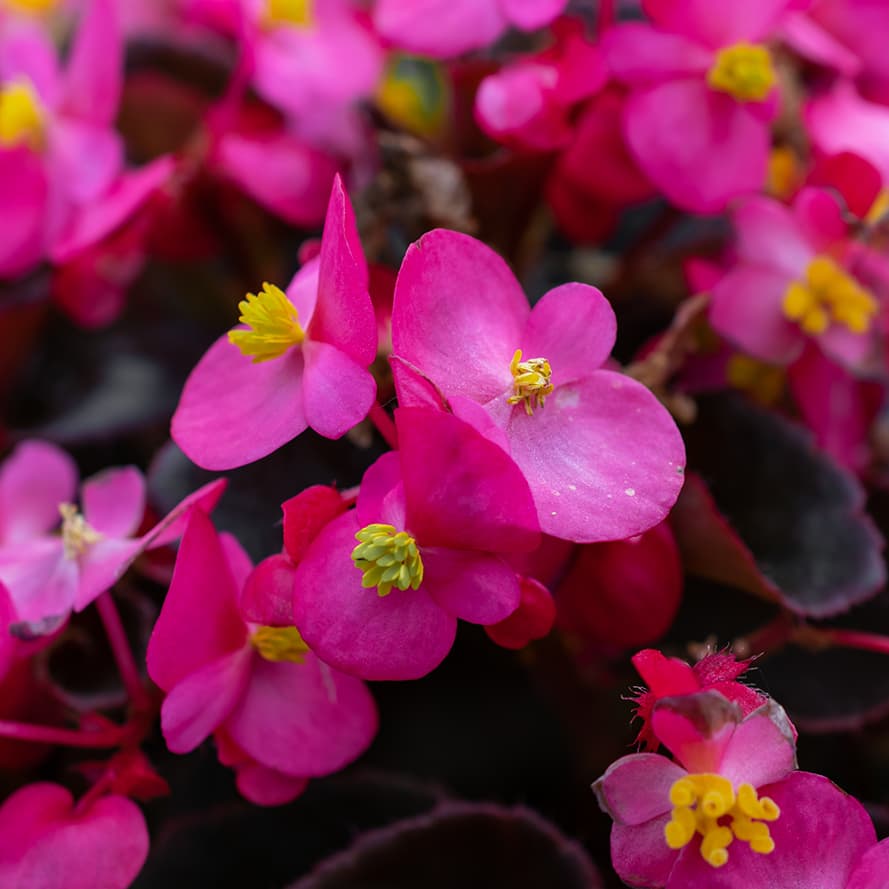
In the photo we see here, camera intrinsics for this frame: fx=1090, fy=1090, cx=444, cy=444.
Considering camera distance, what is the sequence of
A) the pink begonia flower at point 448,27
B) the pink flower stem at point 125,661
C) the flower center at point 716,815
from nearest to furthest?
the flower center at point 716,815, the pink flower stem at point 125,661, the pink begonia flower at point 448,27

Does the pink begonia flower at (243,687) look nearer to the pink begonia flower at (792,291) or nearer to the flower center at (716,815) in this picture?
the flower center at (716,815)

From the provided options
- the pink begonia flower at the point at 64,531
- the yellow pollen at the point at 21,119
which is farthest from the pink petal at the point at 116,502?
the yellow pollen at the point at 21,119

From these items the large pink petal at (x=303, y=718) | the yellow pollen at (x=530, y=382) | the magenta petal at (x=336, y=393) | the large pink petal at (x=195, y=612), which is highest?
the yellow pollen at (x=530, y=382)

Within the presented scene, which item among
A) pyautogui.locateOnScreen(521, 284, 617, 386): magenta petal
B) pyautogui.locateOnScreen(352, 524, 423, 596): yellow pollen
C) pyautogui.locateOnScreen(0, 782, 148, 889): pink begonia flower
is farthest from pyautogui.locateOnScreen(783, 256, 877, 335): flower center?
pyautogui.locateOnScreen(0, 782, 148, 889): pink begonia flower

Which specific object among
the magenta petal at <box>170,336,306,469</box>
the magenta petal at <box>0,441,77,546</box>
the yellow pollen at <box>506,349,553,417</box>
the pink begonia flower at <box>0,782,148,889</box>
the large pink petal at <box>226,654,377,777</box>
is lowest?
the magenta petal at <box>0,441,77,546</box>

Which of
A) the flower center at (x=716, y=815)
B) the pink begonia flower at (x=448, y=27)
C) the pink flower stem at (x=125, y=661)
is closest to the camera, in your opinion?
the flower center at (x=716, y=815)

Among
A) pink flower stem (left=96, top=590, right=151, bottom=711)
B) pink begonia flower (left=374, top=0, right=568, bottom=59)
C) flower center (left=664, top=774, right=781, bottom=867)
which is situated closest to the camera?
flower center (left=664, top=774, right=781, bottom=867)

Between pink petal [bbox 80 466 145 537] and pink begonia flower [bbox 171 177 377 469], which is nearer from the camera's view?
pink begonia flower [bbox 171 177 377 469]

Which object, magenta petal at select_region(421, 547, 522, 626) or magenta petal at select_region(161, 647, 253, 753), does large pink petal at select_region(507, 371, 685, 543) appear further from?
magenta petal at select_region(161, 647, 253, 753)

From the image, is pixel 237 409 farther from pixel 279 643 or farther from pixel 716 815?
Answer: pixel 716 815
